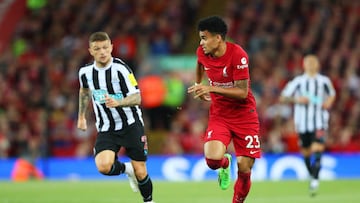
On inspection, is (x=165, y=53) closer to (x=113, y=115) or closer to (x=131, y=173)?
(x=131, y=173)

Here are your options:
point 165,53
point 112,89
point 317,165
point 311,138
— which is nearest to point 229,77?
point 112,89

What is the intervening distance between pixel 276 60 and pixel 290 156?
332 centimetres

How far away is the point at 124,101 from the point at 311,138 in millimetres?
6046

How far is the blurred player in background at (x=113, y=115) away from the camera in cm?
1061

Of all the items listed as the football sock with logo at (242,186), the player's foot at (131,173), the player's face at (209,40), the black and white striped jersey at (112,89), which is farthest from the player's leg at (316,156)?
the player's face at (209,40)

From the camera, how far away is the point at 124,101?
1039 cm

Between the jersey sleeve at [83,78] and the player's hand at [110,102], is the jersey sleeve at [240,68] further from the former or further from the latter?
the jersey sleeve at [83,78]

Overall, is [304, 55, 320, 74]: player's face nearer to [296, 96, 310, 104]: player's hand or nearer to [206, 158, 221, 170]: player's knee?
[296, 96, 310, 104]: player's hand

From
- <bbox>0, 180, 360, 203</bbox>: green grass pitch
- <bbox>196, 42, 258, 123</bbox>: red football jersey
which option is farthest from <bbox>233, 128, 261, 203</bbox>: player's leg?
<bbox>0, 180, 360, 203</bbox>: green grass pitch

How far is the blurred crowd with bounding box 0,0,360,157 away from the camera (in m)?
21.6

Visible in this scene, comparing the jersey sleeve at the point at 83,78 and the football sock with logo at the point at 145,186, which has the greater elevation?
the jersey sleeve at the point at 83,78

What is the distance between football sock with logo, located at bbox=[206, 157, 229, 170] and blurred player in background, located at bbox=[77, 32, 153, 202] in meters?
0.90

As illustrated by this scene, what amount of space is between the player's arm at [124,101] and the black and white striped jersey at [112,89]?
0.08 metres

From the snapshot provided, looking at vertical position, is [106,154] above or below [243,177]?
above
